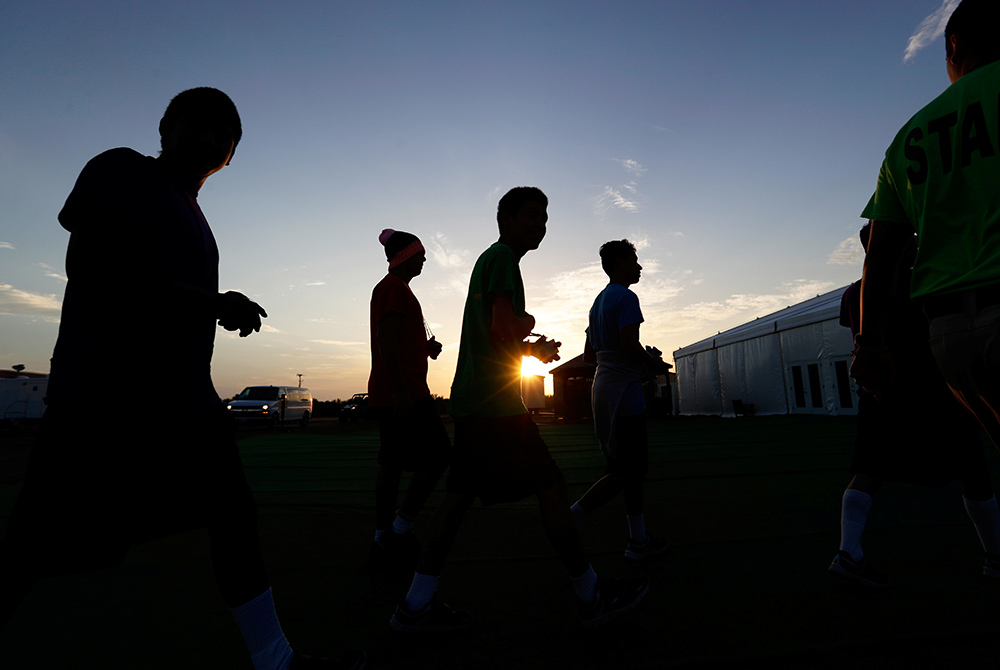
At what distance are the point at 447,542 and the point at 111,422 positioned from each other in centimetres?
110

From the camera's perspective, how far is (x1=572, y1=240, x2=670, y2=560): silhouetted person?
2.58m

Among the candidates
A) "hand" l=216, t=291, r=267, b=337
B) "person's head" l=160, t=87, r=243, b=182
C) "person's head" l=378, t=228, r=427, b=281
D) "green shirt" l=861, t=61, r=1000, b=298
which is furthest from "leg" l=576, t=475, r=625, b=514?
"person's head" l=160, t=87, r=243, b=182

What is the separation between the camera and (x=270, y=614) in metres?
1.31

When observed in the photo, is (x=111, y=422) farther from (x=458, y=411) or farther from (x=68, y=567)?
(x=458, y=411)

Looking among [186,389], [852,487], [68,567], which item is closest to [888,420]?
[852,487]

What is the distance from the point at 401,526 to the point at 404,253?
4.73 ft

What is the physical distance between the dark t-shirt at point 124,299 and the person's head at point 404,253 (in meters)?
1.54

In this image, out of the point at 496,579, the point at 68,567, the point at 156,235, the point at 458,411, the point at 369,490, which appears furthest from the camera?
the point at 369,490

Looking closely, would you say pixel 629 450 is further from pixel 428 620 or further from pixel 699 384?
pixel 699 384

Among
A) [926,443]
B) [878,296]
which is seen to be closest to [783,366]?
[926,443]

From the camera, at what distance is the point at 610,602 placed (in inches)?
69.6

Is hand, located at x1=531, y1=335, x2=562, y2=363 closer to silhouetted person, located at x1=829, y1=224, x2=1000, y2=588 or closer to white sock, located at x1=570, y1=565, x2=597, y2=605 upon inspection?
white sock, located at x1=570, y1=565, x2=597, y2=605

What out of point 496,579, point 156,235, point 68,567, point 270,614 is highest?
point 156,235

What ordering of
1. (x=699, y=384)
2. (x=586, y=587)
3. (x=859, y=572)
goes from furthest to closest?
(x=699, y=384), (x=859, y=572), (x=586, y=587)
